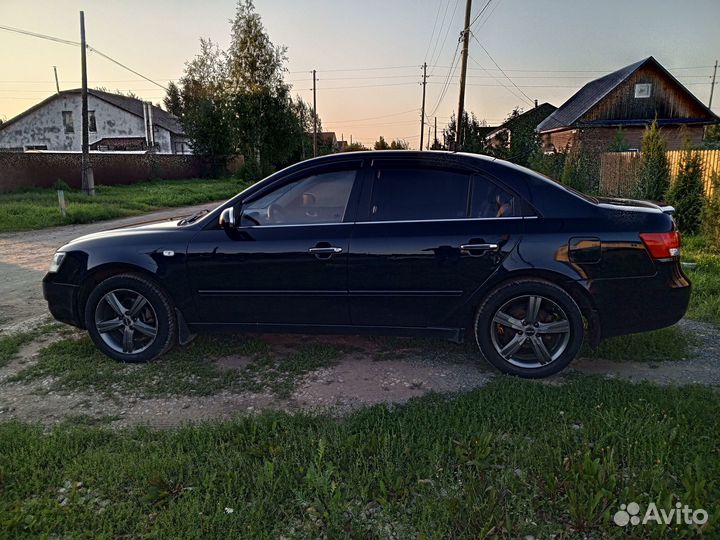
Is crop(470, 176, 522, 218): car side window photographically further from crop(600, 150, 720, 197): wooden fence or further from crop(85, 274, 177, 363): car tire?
crop(600, 150, 720, 197): wooden fence

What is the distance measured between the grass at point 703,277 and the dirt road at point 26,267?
7.16 m

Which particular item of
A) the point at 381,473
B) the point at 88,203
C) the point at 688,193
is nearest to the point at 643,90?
the point at 688,193

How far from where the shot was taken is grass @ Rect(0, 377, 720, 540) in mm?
2072

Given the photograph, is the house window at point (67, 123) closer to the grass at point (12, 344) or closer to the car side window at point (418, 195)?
the grass at point (12, 344)

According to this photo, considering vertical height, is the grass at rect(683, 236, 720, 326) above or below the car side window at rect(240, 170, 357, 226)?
below

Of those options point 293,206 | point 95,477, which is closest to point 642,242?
point 293,206

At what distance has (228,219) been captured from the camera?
3.60 metres

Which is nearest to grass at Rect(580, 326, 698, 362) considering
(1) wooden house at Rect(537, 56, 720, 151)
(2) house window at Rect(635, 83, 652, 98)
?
(1) wooden house at Rect(537, 56, 720, 151)

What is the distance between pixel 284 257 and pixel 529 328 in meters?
1.92

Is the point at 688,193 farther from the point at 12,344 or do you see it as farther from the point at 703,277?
the point at 12,344

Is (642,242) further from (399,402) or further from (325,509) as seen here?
(325,509)

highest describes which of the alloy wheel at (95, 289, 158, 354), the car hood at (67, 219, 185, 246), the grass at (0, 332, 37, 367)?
the car hood at (67, 219, 185, 246)

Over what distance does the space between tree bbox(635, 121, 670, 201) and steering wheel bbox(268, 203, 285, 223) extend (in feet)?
32.4

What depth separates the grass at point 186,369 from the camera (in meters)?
3.45
